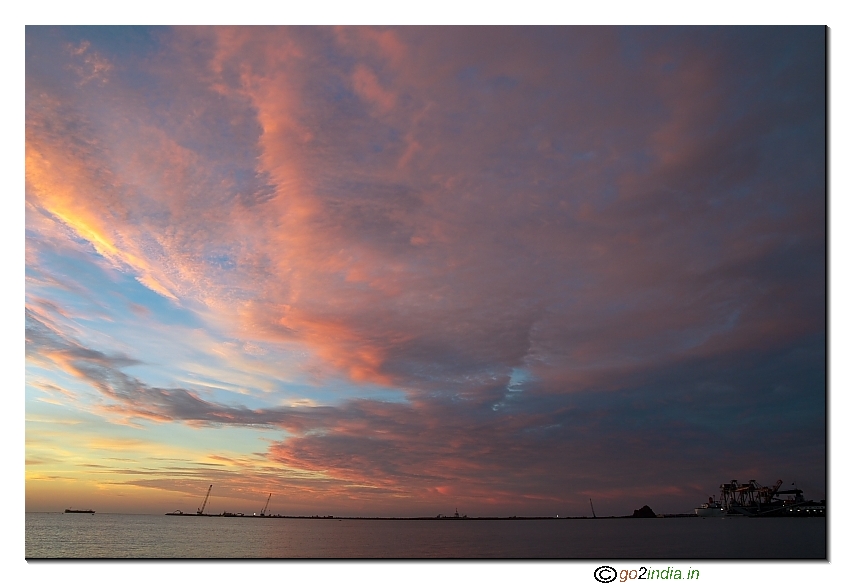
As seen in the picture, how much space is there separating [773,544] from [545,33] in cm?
5065

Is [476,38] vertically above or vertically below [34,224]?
above

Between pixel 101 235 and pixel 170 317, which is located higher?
pixel 101 235

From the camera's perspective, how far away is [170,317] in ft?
73.8

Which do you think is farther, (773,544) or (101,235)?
(773,544)
